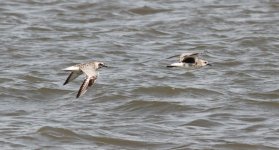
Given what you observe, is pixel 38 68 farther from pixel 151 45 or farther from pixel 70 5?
pixel 70 5

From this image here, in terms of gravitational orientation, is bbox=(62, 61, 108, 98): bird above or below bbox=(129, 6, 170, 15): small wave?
above

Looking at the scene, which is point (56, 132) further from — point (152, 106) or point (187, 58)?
point (187, 58)

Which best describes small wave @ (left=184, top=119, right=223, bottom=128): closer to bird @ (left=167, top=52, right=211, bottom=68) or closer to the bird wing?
bird @ (left=167, top=52, right=211, bottom=68)

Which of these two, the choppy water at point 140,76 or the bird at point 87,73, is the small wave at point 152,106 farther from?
the bird at point 87,73

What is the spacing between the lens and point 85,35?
698 inches

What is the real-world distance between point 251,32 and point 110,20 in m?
2.99

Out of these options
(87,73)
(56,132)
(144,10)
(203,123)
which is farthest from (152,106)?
(144,10)

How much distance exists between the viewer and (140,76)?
15.0m

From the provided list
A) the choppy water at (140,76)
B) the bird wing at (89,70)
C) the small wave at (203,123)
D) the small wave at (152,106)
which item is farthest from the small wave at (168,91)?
the bird wing at (89,70)

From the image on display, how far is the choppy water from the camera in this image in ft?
38.5

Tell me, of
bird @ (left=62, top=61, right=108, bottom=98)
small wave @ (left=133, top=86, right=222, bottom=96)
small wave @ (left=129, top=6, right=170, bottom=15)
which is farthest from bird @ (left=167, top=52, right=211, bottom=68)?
small wave @ (left=129, top=6, right=170, bottom=15)

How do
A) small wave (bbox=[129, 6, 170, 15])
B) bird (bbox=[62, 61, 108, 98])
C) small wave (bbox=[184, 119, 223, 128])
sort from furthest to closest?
1. small wave (bbox=[129, 6, 170, 15])
2. small wave (bbox=[184, 119, 223, 128])
3. bird (bbox=[62, 61, 108, 98])

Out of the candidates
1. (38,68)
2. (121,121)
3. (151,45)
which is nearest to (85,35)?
(151,45)

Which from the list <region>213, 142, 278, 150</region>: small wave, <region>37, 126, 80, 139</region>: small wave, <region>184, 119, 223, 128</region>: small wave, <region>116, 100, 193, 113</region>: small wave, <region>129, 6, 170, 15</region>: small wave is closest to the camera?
<region>213, 142, 278, 150</region>: small wave
